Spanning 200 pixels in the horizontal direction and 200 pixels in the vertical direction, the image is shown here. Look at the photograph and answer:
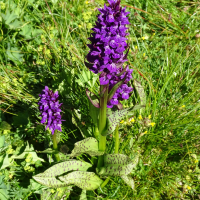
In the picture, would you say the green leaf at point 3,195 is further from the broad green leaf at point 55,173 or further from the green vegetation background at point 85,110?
the broad green leaf at point 55,173

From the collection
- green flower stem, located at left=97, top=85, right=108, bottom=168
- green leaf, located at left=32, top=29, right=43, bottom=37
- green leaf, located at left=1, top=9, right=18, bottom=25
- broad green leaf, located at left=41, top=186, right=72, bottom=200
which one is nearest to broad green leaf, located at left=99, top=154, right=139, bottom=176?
green flower stem, located at left=97, top=85, right=108, bottom=168

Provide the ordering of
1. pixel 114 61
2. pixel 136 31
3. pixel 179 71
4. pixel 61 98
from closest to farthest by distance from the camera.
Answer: pixel 114 61 → pixel 61 98 → pixel 179 71 → pixel 136 31

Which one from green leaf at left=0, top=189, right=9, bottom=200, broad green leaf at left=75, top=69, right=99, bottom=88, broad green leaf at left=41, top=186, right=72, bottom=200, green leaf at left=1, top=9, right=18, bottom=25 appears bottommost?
broad green leaf at left=41, top=186, right=72, bottom=200

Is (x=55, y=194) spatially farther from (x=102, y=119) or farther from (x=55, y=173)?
(x=102, y=119)

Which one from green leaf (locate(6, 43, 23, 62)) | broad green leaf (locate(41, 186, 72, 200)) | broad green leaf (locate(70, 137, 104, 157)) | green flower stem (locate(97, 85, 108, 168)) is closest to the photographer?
green flower stem (locate(97, 85, 108, 168))

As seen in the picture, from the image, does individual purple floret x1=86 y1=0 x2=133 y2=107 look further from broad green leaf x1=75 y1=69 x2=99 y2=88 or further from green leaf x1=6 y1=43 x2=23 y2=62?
green leaf x1=6 y1=43 x2=23 y2=62

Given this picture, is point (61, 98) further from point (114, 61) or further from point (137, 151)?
point (114, 61)

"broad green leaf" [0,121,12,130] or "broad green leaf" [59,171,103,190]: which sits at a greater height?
"broad green leaf" [0,121,12,130]

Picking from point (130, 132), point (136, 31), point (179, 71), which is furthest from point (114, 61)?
point (136, 31)
